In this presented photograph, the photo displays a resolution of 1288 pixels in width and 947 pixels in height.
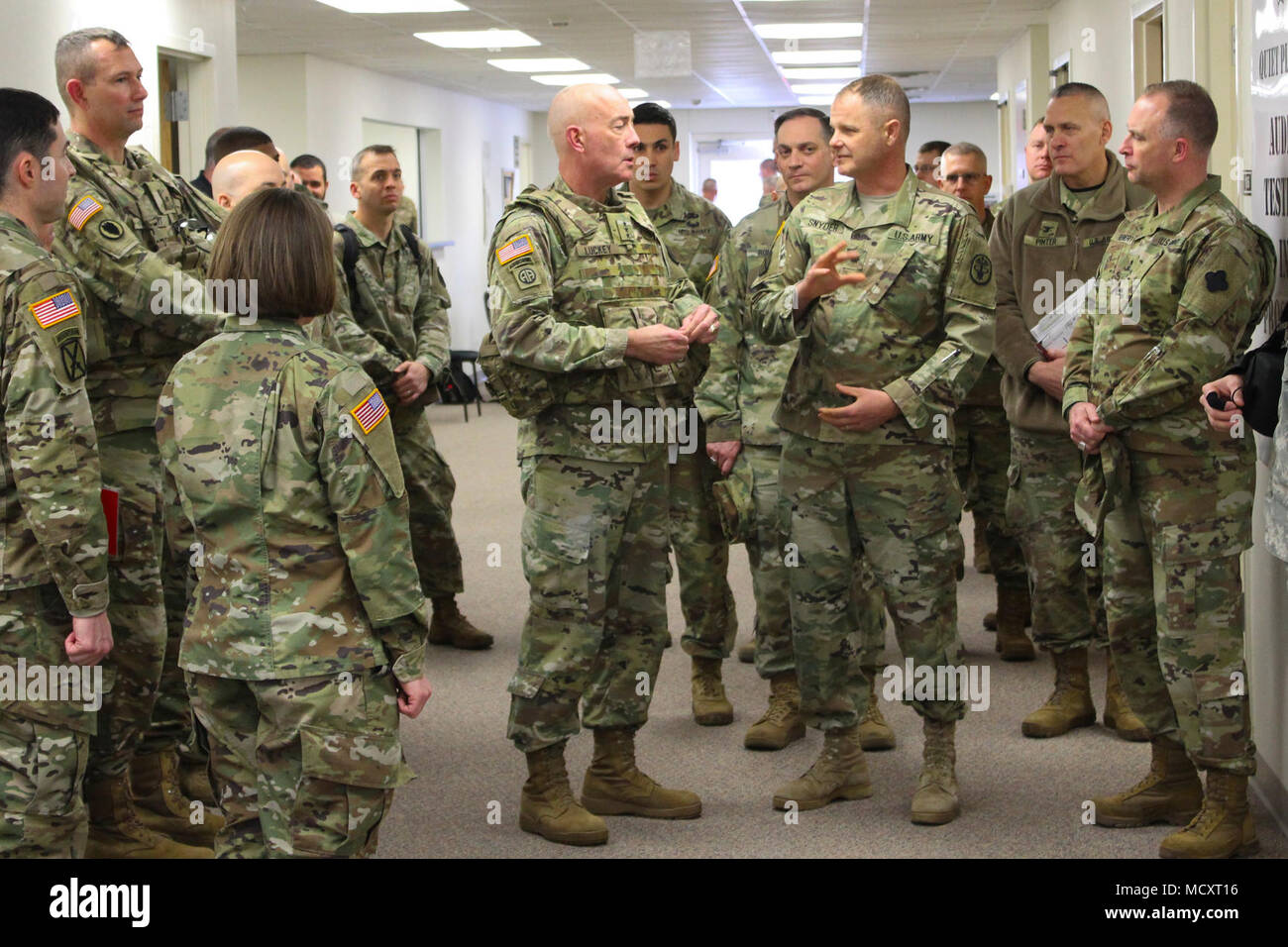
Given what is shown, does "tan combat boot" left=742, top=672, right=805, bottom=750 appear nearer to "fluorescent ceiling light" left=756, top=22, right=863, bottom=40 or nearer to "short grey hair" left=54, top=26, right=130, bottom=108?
"short grey hair" left=54, top=26, right=130, bottom=108

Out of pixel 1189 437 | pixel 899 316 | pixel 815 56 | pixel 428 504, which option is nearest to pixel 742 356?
pixel 899 316

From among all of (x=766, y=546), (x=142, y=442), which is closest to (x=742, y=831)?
(x=766, y=546)

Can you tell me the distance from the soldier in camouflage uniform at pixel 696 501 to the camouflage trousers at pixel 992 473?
3.44 feet

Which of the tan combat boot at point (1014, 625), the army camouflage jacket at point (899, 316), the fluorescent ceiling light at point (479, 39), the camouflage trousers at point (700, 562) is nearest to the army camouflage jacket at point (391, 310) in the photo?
the camouflage trousers at point (700, 562)

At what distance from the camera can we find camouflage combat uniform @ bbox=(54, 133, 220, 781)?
290cm

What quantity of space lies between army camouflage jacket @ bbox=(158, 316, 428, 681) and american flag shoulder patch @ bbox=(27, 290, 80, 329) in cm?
34

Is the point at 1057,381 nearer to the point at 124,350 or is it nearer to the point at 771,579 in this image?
the point at 771,579

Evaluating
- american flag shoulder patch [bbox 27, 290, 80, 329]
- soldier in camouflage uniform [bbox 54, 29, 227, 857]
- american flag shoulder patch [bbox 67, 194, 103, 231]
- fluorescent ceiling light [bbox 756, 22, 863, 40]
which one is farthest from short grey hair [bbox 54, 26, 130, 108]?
fluorescent ceiling light [bbox 756, 22, 863, 40]

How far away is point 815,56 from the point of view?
1333 centimetres

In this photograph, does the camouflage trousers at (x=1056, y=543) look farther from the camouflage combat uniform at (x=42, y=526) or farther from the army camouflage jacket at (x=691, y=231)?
the camouflage combat uniform at (x=42, y=526)

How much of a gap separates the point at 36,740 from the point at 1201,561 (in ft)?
7.88

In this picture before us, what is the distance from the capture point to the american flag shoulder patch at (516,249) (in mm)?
2896

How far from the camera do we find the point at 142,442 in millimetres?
2975
